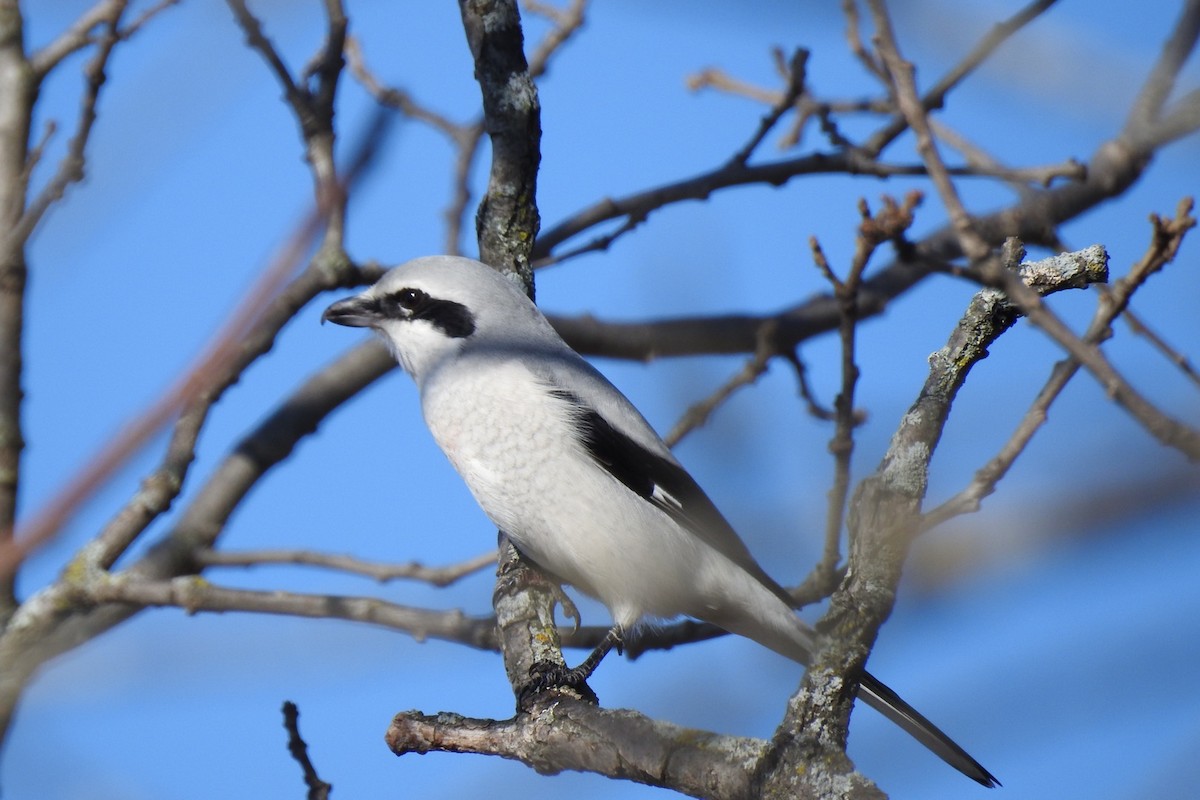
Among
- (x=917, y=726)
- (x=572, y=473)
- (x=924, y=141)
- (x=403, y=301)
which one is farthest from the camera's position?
(x=403, y=301)

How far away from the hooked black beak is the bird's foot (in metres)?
1.77

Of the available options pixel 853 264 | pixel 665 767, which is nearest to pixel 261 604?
pixel 665 767

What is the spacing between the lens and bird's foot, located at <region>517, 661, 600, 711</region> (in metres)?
2.79

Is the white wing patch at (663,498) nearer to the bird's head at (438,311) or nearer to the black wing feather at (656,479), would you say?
the black wing feather at (656,479)

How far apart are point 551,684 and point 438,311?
1708 millimetres

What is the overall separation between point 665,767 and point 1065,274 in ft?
3.99

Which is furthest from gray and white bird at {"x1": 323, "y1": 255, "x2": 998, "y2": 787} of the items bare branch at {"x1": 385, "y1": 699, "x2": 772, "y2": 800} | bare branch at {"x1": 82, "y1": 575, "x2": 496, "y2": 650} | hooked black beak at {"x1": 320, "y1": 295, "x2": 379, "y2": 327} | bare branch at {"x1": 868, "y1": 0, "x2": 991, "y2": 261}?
bare branch at {"x1": 868, "y1": 0, "x2": 991, "y2": 261}

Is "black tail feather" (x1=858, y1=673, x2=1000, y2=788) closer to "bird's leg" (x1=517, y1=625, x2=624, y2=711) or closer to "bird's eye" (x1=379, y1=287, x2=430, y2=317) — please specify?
"bird's leg" (x1=517, y1=625, x2=624, y2=711)

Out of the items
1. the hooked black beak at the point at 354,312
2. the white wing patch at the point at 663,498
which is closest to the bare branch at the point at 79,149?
the hooked black beak at the point at 354,312

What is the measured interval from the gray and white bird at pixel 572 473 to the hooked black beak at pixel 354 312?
185 millimetres

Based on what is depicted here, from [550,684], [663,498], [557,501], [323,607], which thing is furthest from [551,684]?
[663,498]

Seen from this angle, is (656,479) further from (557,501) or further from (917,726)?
(917,726)

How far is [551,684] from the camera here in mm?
2875

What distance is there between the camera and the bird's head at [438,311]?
158 inches
